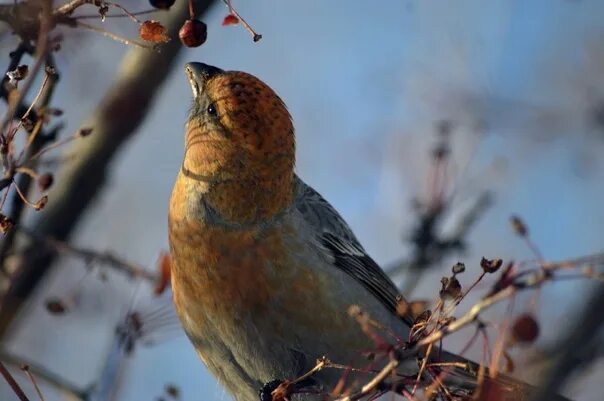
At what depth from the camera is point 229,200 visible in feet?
15.1

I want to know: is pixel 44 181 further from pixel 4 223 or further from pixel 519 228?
pixel 519 228

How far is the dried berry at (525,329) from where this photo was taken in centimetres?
281

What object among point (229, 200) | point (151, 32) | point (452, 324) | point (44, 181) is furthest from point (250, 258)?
point (452, 324)

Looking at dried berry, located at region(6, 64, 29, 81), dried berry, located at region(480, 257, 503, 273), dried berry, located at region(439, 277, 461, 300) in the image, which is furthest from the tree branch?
dried berry, located at region(480, 257, 503, 273)

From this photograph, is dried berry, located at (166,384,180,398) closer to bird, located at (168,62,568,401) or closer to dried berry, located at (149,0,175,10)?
bird, located at (168,62,568,401)

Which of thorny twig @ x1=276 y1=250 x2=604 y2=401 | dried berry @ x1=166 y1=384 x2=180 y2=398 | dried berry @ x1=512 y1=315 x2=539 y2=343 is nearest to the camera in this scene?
thorny twig @ x1=276 y1=250 x2=604 y2=401

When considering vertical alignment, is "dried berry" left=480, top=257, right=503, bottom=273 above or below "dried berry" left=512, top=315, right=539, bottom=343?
below

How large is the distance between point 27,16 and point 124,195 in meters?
6.60

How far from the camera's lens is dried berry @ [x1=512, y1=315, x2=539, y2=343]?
2.81 meters

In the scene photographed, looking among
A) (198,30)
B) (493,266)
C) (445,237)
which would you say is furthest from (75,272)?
(493,266)

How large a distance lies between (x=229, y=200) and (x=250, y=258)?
0.32 meters

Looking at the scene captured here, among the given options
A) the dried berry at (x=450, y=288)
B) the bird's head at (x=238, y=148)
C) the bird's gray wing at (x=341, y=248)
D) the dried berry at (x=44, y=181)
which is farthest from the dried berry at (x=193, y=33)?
the bird's gray wing at (x=341, y=248)

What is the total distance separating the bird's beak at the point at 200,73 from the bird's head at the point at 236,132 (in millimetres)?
17

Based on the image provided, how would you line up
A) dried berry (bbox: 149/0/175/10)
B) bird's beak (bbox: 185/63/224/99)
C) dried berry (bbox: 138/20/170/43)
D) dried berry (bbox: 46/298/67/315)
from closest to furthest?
dried berry (bbox: 149/0/175/10)
dried berry (bbox: 138/20/170/43)
dried berry (bbox: 46/298/67/315)
bird's beak (bbox: 185/63/224/99)
